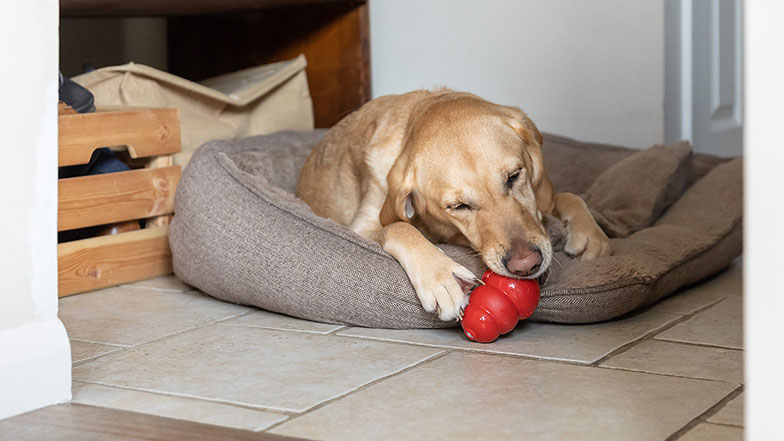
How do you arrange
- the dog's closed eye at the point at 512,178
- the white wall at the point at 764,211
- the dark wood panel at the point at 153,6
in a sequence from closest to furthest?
the white wall at the point at 764,211 < the dog's closed eye at the point at 512,178 < the dark wood panel at the point at 153,6

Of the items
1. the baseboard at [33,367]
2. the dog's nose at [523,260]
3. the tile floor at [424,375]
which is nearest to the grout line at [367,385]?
the tile floor at [424,375]

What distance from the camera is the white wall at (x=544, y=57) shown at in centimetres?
349

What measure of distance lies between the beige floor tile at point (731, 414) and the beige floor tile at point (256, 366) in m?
0.59

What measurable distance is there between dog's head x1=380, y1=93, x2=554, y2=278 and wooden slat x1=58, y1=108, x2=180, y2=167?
0.93 m

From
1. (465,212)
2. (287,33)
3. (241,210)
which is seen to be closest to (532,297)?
(465,212)

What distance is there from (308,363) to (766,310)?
104 centimetres

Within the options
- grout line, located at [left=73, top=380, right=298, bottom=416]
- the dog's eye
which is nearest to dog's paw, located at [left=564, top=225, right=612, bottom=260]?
the dog's eye

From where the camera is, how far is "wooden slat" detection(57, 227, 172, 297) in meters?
2.55

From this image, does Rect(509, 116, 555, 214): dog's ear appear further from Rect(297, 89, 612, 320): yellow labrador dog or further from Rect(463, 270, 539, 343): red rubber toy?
Rect(463, 270, 539, 343): red rubber toy

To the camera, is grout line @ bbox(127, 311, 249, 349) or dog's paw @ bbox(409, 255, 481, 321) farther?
grout line @ bbox(127, 311, 249, 349)

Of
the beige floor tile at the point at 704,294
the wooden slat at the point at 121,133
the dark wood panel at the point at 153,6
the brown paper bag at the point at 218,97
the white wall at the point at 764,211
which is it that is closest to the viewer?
the white wall at the point at 764,211

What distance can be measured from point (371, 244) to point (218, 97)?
4.17 ft

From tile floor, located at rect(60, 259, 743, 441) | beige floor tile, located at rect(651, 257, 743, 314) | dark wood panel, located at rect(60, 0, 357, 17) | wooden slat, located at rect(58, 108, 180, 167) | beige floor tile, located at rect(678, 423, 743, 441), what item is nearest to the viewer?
beige floor tile, located at rect(678, 423, 743, 441)

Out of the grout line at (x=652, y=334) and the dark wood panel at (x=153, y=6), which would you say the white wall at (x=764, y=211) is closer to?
the grout line at (x=652, y=334)
